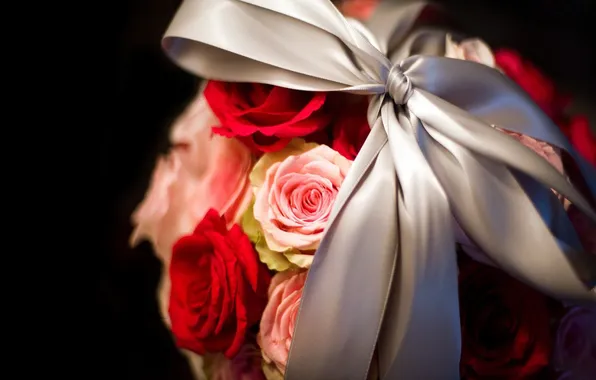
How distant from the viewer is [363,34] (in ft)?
1.75

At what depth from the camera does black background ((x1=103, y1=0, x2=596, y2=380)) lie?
671 millimetres

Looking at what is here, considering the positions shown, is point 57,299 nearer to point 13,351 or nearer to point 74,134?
point 13,351

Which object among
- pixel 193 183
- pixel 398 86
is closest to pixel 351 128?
pixel 398 86

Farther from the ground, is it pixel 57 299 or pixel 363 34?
pixel 363 34

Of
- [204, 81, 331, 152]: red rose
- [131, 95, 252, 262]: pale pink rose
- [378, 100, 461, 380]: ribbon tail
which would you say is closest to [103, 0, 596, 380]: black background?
[131, 95, 252, 262]: pale pink rose

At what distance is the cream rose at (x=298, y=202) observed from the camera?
45 cm

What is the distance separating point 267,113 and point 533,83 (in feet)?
0.93

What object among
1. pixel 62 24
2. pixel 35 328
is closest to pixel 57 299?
pixel 35 328

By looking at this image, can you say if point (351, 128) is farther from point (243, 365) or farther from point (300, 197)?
point (243, 365)

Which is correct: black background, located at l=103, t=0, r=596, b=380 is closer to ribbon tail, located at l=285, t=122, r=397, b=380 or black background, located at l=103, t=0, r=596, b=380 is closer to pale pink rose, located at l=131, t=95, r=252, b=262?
pale pink rose, located at l=131, t=95, r=252, b=262

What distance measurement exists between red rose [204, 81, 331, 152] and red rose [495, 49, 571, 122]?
0.21 m

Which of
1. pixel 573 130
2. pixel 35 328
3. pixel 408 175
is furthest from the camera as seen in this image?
pixel 35 328

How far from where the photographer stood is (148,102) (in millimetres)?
762

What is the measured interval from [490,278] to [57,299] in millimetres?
513
